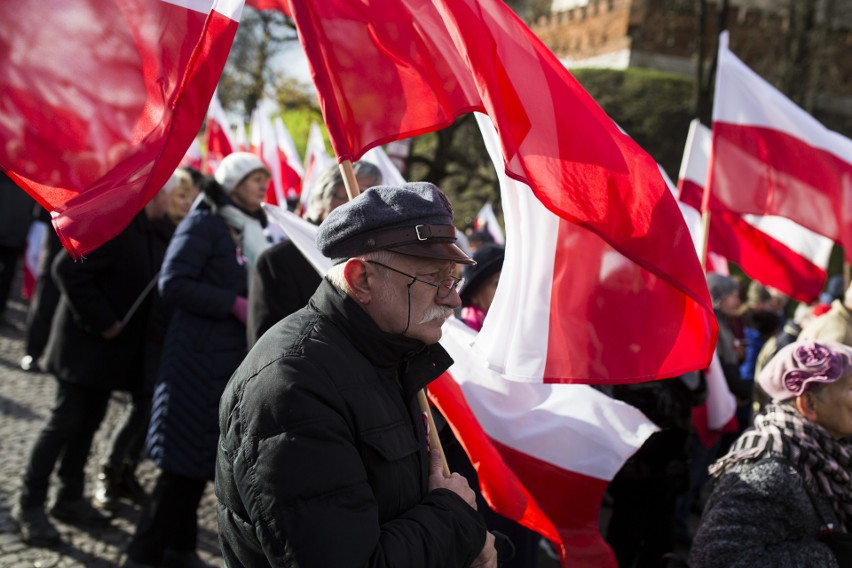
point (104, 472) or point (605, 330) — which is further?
point (104, 472)

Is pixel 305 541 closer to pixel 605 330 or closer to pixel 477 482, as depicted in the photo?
pixel 605 330

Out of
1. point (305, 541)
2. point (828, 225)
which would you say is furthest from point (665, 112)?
point (305, 541)

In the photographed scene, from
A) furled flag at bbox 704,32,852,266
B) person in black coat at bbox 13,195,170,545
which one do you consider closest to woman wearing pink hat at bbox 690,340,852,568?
furled flag at bbox 704,32,852,266

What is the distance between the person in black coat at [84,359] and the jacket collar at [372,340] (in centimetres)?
272

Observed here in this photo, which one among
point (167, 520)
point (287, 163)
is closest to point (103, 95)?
point (167, 520)

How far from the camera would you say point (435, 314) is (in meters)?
2.01

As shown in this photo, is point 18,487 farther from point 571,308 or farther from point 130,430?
point 571,308

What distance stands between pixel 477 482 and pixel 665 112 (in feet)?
77.7

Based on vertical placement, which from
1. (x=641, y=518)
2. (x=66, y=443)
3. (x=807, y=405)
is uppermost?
(x=807, y=405)

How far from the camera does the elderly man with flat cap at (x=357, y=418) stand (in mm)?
1682

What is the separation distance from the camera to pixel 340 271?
1.98 metres

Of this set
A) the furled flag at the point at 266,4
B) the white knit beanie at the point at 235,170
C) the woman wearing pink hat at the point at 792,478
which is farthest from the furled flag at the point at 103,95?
the woman wearing pink hat at the point at 792,478

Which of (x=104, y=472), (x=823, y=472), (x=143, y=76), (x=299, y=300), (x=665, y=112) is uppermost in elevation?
(x=665, y=112)

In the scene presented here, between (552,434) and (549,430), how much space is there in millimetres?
17
